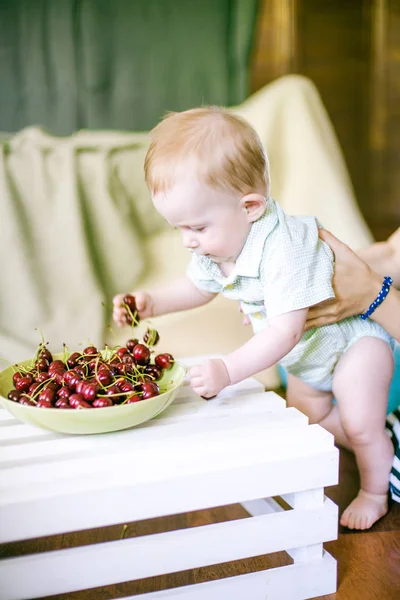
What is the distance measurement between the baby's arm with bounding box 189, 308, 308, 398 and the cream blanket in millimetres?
907

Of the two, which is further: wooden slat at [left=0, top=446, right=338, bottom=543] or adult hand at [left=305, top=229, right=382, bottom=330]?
adult hand at [left=305, top=229, right=382, bottom=330]

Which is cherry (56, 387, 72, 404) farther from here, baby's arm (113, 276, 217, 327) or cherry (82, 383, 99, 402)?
baby's arm (113, 276, 217, 327)

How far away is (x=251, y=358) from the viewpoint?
91 centimetres

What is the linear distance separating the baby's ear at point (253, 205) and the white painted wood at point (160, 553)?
1.40 feet

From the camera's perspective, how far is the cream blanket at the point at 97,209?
5.99ft

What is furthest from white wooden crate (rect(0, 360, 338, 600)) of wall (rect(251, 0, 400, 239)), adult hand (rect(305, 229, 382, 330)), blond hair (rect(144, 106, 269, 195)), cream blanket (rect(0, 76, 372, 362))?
wall (rect(251, 0, 400, 239))

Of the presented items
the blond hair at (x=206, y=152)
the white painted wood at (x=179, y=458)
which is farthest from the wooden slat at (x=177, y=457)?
the blond hair at (x=206, y=152)

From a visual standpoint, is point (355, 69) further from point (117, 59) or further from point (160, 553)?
point (160, 553)

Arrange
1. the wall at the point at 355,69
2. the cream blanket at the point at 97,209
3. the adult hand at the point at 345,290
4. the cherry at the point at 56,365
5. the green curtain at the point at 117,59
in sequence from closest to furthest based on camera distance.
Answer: the cherry at the point at 56,365 → the adult hand at the point at 345,290 → the cream blanket at the point at 97,209 → the green curtain at the point at 117,59 → the wall at the point at 355,69

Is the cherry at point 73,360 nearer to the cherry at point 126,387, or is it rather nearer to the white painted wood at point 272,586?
the cherry at point 126,387

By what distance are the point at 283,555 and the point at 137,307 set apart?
48cm

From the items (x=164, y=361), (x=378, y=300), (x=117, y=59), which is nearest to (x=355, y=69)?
(x=117, y=59)

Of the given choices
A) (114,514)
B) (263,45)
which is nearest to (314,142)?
(263,45)

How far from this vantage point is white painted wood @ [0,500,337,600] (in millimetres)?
729
